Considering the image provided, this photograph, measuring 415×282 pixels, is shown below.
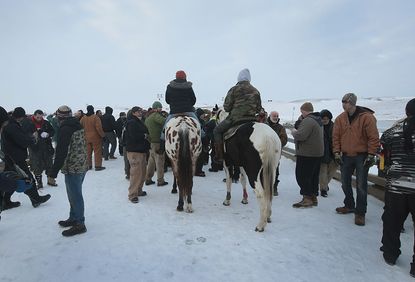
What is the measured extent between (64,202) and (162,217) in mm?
2597

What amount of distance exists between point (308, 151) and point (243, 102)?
181 cm

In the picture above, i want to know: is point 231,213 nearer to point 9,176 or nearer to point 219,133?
point 219,133

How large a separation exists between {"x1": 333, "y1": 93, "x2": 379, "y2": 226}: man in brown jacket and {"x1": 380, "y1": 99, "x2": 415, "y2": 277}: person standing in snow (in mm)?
1038

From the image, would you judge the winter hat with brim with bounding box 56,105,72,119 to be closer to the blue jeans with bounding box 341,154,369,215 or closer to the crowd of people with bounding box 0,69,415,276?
the crowd of people with bounding box 0,69,415,276

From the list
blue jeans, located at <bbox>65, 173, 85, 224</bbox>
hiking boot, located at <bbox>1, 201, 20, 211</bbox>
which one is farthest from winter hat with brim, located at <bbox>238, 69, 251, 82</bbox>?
hiking boot, located at <bbox>1, 201, 20, 211</bbox>

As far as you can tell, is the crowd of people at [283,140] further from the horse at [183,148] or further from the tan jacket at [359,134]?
the horse at [183,148]

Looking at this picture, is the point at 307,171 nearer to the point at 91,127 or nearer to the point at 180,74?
the point at 180,74

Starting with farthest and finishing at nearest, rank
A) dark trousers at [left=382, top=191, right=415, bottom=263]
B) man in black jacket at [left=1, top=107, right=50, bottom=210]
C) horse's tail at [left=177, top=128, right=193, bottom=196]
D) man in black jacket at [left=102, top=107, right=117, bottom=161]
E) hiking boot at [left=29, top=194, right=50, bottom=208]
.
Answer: man in black jacket at [left=102, top=107, right=117, bottom=161] → hiking boot at [left=29, top=194, right=50, bottom=208] → horse's tail at [left=177, top=128, right=193, bottom=196] → man in black jacket at [left=1, top=107, right=50, bottom=210] → dark trousers at [left=382, top=191, right=415, bottom=263]

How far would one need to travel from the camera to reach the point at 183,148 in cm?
591

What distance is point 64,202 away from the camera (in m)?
6.65

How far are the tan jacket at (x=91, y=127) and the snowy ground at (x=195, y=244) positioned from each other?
4.12 m

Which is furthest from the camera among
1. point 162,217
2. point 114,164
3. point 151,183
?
point 114,164

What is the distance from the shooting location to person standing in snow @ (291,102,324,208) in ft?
19.7

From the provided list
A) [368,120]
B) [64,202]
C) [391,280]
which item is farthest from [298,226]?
[64,202]
